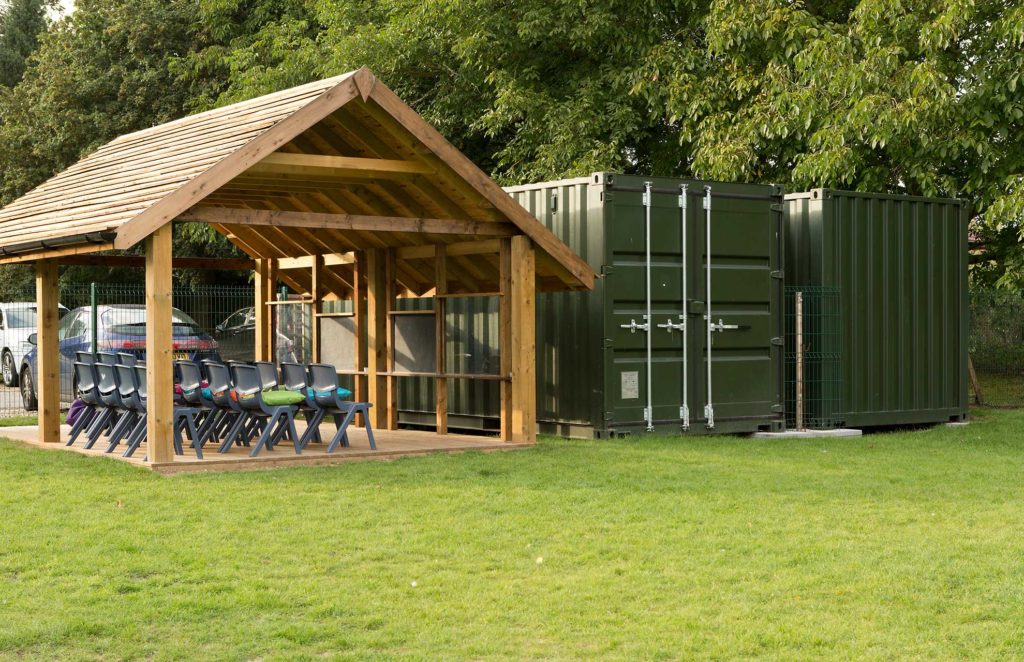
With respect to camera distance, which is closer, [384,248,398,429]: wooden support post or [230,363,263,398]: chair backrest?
[230,363,263,398]: chair backrest

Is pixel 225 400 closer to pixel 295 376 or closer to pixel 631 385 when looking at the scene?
pixel 295 376

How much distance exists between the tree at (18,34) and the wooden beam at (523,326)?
111ft

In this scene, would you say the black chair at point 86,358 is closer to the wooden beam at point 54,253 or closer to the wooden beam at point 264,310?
the wooden beam at point 54,253

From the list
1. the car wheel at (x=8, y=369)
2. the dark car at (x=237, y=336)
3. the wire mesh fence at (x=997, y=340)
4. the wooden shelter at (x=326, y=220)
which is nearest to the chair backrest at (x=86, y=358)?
the wooden shelter at (x=326, y=220)

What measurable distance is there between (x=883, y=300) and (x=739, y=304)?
7.67 feet

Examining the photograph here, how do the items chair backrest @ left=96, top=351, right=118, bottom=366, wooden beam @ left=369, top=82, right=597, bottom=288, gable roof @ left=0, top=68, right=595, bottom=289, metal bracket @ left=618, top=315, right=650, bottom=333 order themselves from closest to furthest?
gable roof @ left=0, top=68, right=595, bottom=289 < wooden beam @ left=369, top=82, right=597, bottom=288 < chair backrest @ left=96, top=351, right=118, bottom=366 < metal bracket @ left=618, top=315, right=650, bottom=333

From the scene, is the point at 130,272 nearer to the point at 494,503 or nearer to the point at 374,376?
the point at 374,376

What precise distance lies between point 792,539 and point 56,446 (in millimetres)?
9020

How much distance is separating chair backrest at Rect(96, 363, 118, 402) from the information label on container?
5.54 metres

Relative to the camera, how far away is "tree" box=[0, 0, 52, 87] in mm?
44312

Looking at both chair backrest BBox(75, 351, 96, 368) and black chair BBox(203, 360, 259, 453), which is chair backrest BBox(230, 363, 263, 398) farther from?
chair backrest BBox(75, 351, 96, 368)

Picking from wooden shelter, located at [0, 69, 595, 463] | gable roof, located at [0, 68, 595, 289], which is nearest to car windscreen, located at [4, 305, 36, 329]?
wooden shelter, located at [0, 69, 595, 463]

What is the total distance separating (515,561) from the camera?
27.2 feet

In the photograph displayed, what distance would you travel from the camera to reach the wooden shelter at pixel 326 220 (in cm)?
1253
